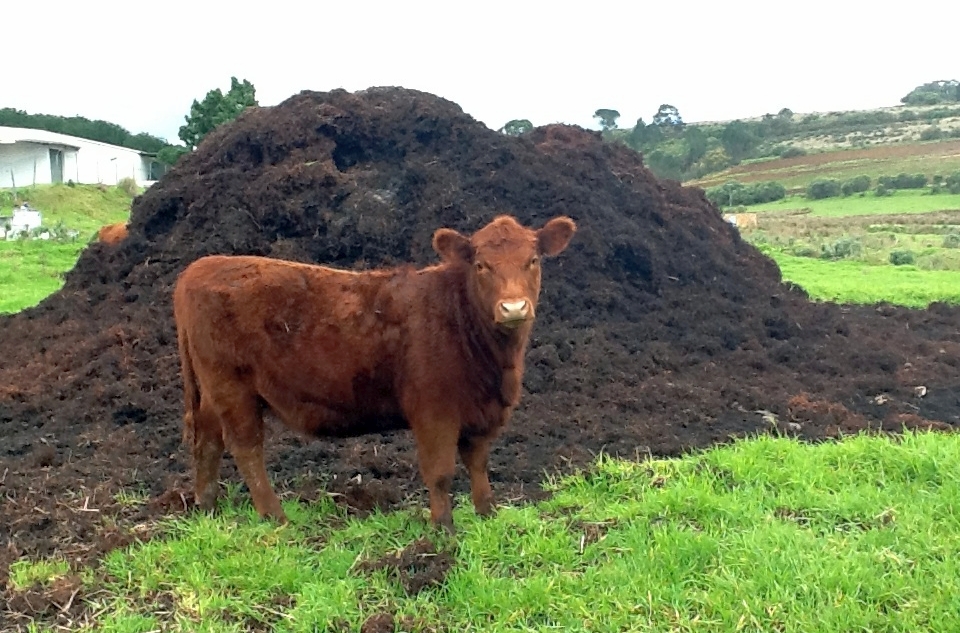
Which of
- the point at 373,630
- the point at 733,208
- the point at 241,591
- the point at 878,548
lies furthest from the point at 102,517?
the point at 733,208

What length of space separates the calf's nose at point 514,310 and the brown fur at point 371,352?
0.32m

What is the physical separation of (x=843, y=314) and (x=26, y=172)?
3799cm

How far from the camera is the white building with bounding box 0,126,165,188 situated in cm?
3928

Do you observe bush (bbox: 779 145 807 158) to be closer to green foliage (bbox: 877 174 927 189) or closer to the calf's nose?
A: green foliage (bbox: 877 174 927 189)

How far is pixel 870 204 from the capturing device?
4503 cm

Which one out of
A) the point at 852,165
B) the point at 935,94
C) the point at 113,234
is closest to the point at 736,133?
the point at 852,165

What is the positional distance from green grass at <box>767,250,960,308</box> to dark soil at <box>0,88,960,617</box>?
1.62m

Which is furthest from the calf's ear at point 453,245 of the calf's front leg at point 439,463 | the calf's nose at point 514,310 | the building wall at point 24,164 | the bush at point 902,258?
the building wall at point 24,164

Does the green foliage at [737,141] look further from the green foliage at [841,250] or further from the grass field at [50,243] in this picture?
the grass field at [50,243]

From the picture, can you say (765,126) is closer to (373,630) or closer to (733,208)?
(733,208)

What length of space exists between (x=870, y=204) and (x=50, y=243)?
38904 millimetres

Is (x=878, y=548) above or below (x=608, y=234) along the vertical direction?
below

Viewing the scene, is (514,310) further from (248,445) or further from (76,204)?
(76,204)

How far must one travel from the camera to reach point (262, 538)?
4.96 meters
